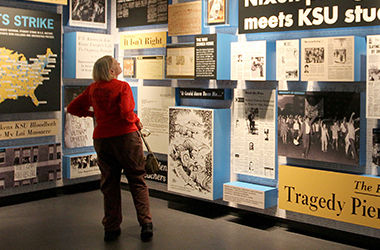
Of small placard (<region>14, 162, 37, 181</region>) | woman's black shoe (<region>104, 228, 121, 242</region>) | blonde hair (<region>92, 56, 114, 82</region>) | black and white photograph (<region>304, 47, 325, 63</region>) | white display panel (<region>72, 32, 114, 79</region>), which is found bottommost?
woman's black shoe (<region>104, 228, 121, 242</region>)

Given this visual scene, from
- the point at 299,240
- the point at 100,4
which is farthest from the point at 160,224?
→ the point at 100,4

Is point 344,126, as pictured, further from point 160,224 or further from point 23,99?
point 23,99

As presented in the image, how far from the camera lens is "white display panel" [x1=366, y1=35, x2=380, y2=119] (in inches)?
155

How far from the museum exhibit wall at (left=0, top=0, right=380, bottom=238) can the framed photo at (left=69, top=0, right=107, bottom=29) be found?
2cm

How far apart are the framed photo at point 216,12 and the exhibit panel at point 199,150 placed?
0.88 m

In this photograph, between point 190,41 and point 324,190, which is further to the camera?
point 190,41

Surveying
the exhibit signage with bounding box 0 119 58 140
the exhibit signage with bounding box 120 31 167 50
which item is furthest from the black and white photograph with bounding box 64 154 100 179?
the exhibit signage with bounding box 120 31 167 50

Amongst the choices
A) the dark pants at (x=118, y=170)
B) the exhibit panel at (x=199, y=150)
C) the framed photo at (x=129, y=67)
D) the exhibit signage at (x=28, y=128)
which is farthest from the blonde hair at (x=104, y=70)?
the framed photo at (x=129, y=67)

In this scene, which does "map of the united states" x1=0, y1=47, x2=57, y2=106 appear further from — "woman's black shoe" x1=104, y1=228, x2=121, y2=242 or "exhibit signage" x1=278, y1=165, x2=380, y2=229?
"exhibit signage" x1=278, y1=165, x2=380, y2=229

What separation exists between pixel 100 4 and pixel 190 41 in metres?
1.44

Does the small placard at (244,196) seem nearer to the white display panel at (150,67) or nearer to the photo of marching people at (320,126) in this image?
the photo of marching people at (320,126)

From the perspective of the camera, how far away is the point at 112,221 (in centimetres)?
440

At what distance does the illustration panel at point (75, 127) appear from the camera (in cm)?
605

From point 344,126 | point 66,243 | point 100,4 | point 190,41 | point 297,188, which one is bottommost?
point 66,243
